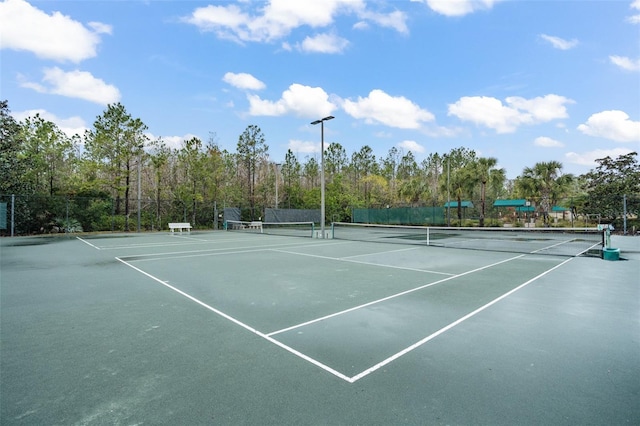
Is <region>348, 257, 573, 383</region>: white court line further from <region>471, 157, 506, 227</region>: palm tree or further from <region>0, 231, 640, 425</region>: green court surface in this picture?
<region>471, 157, 506, 227</region>: palm tree

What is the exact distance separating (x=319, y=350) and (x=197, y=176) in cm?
2820

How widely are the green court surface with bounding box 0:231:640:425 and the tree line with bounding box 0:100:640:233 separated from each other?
20.8 meters

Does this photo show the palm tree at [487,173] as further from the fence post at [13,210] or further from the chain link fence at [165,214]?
the fence post at [13,210]

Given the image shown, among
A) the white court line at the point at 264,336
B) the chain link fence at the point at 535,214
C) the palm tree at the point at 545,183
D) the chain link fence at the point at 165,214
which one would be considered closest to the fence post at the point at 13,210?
the chain link fence at the point at 165,214

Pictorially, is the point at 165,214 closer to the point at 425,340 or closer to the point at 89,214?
the point at 89,214

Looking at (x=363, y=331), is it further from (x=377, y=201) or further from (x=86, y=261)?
(x=377, y=201)

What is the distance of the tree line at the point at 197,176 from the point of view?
2447 cm

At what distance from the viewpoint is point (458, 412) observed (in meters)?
2.63

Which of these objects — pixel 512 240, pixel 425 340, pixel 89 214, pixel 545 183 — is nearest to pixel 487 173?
pixel 545 183

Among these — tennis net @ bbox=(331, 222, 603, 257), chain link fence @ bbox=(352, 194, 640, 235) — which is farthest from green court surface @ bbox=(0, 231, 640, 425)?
chain link fence @ bbox=(352, 194, 640, 235)

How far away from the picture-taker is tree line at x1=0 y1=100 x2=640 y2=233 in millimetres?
24469

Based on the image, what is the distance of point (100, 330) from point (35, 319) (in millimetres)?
1299

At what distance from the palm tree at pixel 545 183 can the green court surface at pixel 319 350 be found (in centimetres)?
2437

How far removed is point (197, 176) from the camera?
29.5 m
